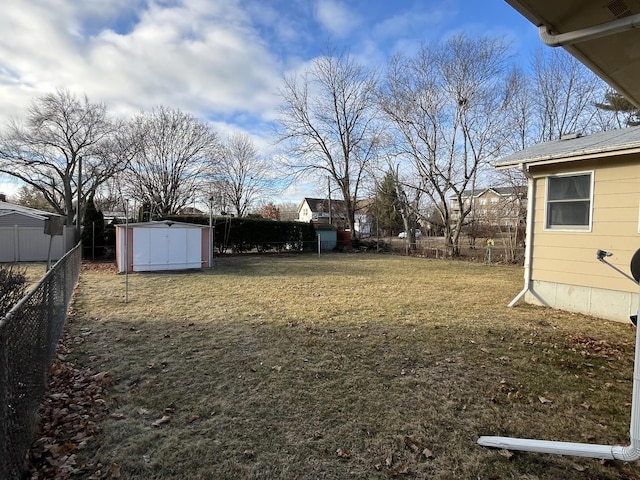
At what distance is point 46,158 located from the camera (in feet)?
78.6

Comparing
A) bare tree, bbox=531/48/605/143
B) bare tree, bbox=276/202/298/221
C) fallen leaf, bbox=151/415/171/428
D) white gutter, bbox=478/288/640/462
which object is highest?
bare tree, bbox=531/48/605/143

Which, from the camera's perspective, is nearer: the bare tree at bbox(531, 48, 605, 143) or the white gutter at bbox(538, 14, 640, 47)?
the white gutter at bbox(538, 14, 640, 47)

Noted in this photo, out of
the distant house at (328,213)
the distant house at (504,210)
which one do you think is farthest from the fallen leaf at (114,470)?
the distant house at (328,213)

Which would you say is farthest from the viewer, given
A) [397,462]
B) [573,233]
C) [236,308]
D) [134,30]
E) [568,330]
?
[134,30]

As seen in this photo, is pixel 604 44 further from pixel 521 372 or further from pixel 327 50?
pixel 327 50

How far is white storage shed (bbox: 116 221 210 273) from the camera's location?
1175 centimetres

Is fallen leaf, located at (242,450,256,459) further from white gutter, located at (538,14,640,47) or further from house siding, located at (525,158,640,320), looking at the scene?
house siding, located at (525,158,640,320)

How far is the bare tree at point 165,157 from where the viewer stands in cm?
2453

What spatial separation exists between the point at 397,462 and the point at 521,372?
2.25 meters

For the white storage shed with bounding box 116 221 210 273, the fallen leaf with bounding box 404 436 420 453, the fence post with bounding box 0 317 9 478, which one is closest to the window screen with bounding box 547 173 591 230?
the fallen leaf with bounding box 404 436 420 453

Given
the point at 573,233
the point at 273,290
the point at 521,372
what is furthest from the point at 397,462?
the point at 273,290

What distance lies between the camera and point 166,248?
484 inches

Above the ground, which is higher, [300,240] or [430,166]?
[430,166]

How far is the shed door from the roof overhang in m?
12.3
